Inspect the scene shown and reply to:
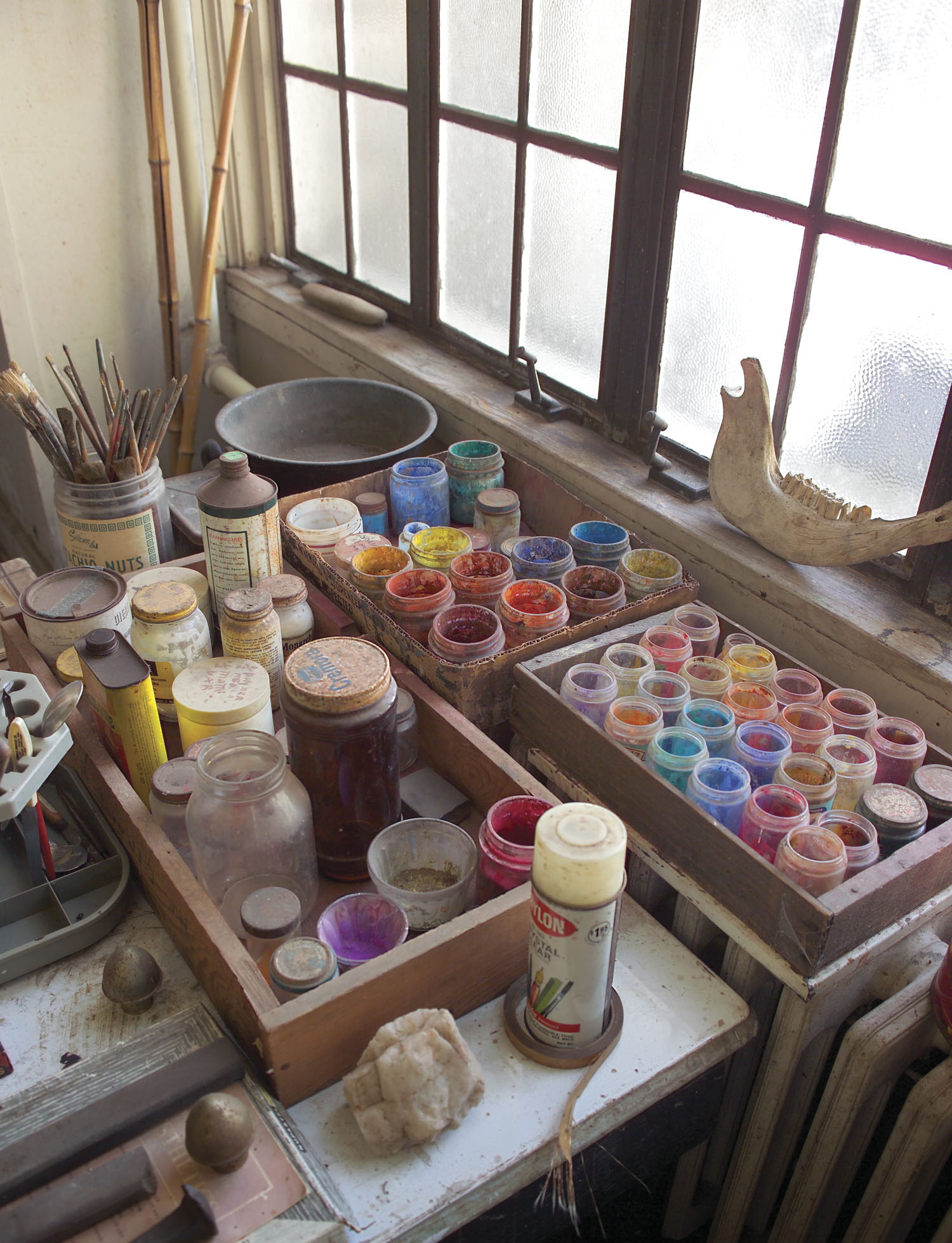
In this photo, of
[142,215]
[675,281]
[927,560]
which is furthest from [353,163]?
[927,560]

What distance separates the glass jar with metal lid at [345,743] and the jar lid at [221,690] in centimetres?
6

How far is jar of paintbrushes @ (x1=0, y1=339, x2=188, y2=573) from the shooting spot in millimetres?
1391

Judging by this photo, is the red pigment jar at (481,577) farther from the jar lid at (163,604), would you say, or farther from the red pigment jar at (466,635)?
the jar lid at (163,604)

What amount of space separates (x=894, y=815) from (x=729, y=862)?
187 mm

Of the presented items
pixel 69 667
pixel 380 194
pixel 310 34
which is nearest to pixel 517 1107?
pixel 69 667

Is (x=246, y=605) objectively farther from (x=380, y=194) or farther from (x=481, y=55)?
(x=380, y=194)

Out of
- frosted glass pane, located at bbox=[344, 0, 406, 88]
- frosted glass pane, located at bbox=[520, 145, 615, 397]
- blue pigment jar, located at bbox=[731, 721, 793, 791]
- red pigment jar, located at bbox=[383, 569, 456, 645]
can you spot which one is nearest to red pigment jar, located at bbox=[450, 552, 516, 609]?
red pigment jar, located at bbox=[383, 569, 456, 645]

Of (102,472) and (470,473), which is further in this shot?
(470,473)

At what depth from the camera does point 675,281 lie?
60.3 inches

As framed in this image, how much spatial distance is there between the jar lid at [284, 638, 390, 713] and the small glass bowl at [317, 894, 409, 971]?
0.65 ft

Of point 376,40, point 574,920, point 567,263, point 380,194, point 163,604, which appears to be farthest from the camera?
point 380,194

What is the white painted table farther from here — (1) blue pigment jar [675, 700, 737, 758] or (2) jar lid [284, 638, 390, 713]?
(2) jar lid [284, 638, 390, 713]

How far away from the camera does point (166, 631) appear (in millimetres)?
1203

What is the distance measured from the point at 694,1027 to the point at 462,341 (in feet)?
4.69
